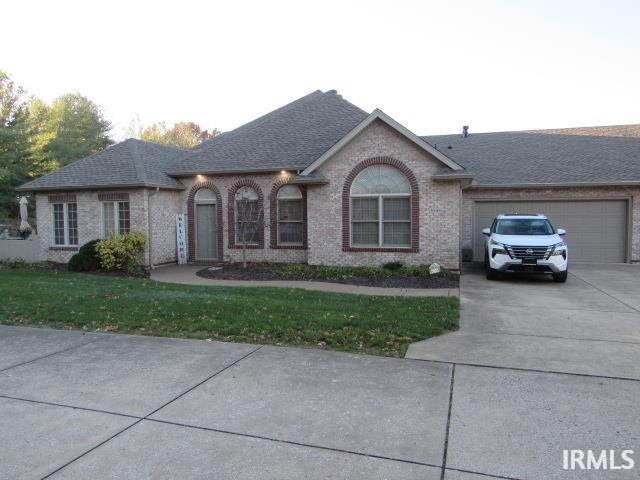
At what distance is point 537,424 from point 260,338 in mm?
3914

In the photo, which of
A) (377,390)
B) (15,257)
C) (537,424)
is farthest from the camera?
(15,257)

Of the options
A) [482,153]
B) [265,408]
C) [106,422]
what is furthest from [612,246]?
[106,422]

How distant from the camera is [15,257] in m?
18.8

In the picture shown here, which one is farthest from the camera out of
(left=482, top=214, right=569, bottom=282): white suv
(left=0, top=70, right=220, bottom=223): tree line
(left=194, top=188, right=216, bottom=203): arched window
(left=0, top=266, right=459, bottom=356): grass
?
(left=0, top=70, right=220, bottom=223): tree line

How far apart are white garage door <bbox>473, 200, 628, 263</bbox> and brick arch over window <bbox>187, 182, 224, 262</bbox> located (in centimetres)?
1144

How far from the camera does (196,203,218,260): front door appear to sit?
1783cm

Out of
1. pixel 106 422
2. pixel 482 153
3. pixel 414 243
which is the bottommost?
pixel 106 422

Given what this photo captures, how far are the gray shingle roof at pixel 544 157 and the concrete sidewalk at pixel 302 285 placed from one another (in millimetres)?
7470

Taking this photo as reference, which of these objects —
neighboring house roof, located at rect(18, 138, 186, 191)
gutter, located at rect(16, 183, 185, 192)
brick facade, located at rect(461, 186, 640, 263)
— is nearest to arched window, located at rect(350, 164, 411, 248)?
brick facade, located at rect(461, 186, 640, 263)

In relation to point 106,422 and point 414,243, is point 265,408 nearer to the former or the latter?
point 106,422

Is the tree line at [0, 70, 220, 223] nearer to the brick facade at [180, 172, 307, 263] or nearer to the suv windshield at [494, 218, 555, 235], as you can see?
the brick facade at [180, 172, 307, 263]

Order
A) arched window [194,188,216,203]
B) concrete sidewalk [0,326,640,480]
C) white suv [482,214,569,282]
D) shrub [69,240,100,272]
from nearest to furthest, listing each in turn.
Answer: concrete sidewalk [0,326,640,480] → white suv [482,214,569,282] → shrub [69,240,100,272] → arched window [194,188,216,203]

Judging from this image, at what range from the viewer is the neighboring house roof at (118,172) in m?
16.6

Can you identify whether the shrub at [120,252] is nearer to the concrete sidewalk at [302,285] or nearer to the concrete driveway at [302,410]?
the concrete sidewalk at [302,285]
